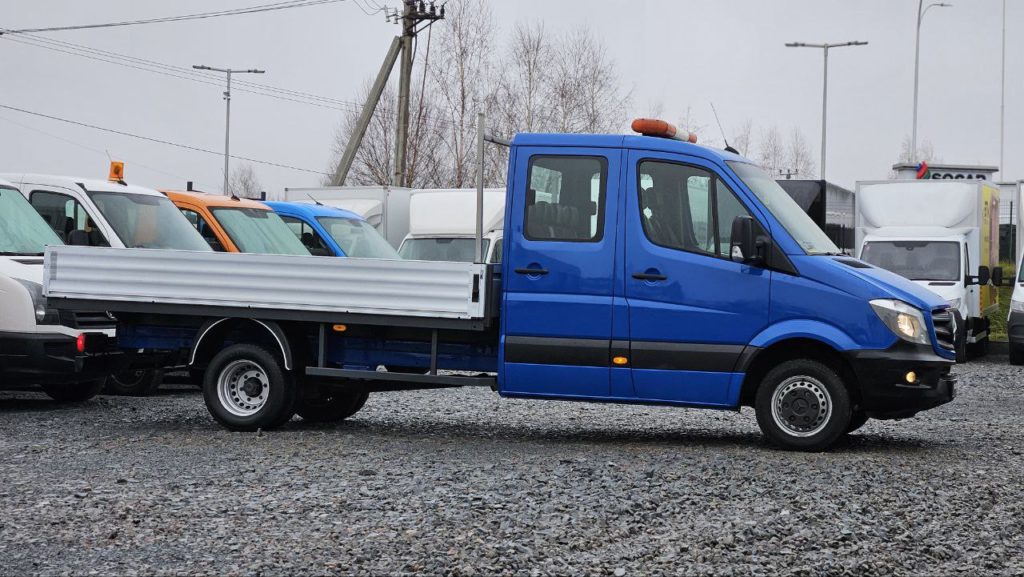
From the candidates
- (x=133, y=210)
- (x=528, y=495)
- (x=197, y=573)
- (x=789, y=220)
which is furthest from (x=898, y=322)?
(x=133, y=210)

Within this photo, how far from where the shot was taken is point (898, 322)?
9.84 m

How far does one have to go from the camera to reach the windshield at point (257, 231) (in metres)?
16.2

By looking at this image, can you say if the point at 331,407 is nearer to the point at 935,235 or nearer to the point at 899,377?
the point at 899,377

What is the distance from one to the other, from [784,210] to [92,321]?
6203 millimetres

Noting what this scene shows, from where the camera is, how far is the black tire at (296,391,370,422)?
471 inches

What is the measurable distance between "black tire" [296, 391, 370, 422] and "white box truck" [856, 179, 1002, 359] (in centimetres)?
1211

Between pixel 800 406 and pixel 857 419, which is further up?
pixel 800 406

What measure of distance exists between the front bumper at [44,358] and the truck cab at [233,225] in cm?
377

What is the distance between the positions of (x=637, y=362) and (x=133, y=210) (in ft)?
20.8

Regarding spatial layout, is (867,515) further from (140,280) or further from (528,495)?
(140,280)

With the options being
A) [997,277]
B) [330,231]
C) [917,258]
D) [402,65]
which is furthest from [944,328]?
[402,65]

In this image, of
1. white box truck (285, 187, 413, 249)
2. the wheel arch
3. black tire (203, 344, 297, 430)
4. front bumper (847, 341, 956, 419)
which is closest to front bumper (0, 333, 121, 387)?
the wheel arch

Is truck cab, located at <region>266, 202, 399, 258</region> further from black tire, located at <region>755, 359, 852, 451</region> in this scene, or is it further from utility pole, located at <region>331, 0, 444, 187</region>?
utility pole, located at <region>331, 0, 444, 187</region>

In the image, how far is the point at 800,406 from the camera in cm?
1003
